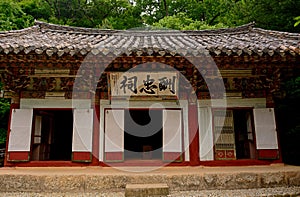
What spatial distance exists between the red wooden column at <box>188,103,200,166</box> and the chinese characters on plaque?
0.71 meters

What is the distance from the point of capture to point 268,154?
6168 millimetres

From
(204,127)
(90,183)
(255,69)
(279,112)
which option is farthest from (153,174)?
(279,112)

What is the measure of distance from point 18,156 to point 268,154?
6334 millimetres

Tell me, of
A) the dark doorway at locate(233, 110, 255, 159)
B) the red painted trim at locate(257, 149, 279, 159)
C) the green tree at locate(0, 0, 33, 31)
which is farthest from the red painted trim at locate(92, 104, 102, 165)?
the green tree at locate(0, 0, 33, 31)

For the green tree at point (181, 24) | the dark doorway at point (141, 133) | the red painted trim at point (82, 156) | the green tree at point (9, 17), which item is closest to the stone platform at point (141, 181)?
the red painted trim at point (82, 156)

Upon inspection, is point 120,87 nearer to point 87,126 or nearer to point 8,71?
point 87,126

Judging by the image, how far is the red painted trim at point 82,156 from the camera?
605cm

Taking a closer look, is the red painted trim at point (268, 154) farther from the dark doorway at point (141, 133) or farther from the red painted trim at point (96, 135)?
the dark doorway at point (141, 133)

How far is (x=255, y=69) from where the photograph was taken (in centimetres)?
602

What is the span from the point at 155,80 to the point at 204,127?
1816 millimetres

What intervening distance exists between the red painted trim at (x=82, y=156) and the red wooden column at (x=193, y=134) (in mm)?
2595

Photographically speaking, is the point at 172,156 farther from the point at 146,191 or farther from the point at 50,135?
the point at 50,135

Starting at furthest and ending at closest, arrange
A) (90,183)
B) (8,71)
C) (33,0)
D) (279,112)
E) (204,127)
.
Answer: (33,0) < (279,112) < (204,127) < (8,71) < (90,183)

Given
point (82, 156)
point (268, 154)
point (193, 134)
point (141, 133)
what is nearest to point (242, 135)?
point (268, 154)
